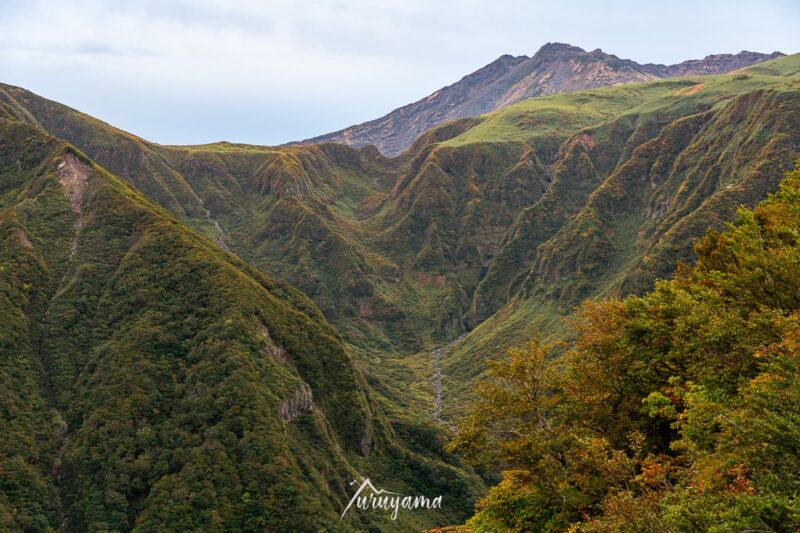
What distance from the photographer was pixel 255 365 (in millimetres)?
154375

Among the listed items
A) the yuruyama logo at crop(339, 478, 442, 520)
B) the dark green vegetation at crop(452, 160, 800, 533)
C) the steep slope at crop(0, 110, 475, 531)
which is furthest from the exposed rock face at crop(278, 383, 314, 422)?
the dark green vegetation at crop(452, 160, 800, 533)

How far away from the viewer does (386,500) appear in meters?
157

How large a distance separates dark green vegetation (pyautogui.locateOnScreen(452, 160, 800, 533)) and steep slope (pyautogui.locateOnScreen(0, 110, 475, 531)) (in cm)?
8999

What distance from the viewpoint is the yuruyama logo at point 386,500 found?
484ft

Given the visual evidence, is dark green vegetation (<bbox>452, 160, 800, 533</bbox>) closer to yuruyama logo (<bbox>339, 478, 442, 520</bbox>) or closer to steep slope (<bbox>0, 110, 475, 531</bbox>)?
steep slope (<bbox>0, 110, 475, 531</bbox>)

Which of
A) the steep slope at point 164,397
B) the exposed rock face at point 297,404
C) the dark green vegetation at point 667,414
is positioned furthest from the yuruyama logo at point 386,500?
the dark green vegetation at point 667,414

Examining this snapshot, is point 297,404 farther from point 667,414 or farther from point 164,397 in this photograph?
point 667,414

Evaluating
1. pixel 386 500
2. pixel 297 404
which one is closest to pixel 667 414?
pixel 297 404

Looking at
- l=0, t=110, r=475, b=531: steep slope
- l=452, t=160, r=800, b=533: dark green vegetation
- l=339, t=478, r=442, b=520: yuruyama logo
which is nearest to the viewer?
l=452, t=160, r=800, b=533: dark green vegetation

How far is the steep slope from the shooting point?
396 ft

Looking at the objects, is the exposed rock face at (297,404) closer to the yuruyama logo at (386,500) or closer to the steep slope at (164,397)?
the steep slope at (164,397)

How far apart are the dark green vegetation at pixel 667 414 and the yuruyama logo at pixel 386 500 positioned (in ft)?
341

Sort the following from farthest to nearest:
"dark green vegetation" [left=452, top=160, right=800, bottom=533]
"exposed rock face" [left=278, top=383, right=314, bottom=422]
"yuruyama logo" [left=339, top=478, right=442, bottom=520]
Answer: "exposed rock face" [left=278, top=383, right=314, bottom=422], "yuruyama logo" [left=339, top=478, right=442, bottom=520], "dark green vegetation" [left=452, top=160, right=800, bottom=533]

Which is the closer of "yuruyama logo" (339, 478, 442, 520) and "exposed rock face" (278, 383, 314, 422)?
"yuruyama logo" (339, 478, 442, 520)
